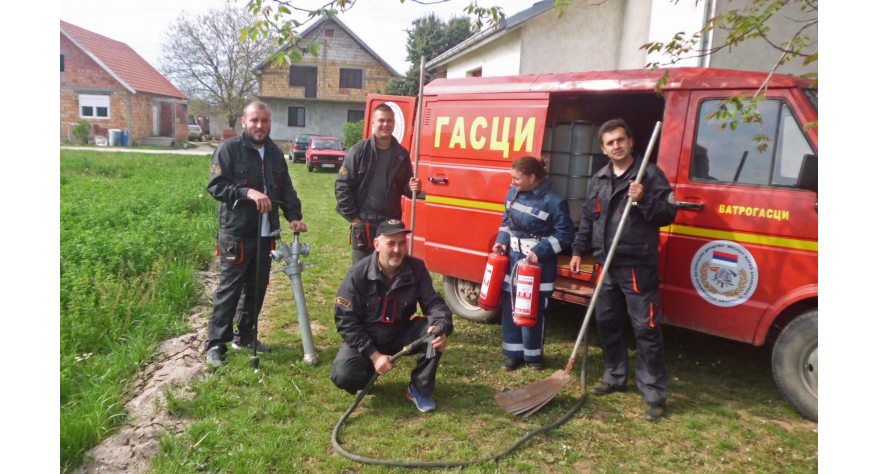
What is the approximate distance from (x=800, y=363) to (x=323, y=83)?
38.3 m

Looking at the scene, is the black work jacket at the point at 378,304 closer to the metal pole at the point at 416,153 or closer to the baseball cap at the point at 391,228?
the baseball cap at the point at 391,228

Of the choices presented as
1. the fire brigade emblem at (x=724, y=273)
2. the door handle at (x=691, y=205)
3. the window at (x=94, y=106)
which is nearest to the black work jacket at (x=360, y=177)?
the door handle at (x=691, y=205)

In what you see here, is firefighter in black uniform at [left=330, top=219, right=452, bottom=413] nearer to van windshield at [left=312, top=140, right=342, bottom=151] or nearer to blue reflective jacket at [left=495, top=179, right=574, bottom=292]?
blue reflective jacket at [left=495, top=179, right=574, bottom=292]

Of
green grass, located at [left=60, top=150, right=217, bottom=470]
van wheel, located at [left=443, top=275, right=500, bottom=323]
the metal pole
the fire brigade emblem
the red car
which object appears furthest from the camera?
the red car

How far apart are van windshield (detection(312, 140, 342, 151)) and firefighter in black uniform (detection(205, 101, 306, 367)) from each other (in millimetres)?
18856

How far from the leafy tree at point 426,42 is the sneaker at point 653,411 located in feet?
111

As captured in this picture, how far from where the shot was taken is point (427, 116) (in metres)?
5.93

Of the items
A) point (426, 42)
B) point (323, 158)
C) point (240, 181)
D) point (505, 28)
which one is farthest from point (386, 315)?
point (426, 42)

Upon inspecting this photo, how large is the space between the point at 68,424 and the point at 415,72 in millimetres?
35261

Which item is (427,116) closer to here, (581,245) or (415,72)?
(581,245)

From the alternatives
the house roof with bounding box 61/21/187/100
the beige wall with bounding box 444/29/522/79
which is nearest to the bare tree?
the house roof with bounding box 61/21/187/100

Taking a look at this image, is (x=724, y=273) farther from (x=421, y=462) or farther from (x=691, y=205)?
(x=421, y=462)

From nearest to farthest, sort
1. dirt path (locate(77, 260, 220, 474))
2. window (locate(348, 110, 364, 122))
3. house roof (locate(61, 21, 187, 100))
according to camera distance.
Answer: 1. dirt path (locate(77, 260, 220, 474))
2. house roof (locate(61, 21, 187, 100))
3. window (locate(348, 110, 364, 122))

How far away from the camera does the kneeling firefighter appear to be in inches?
183
